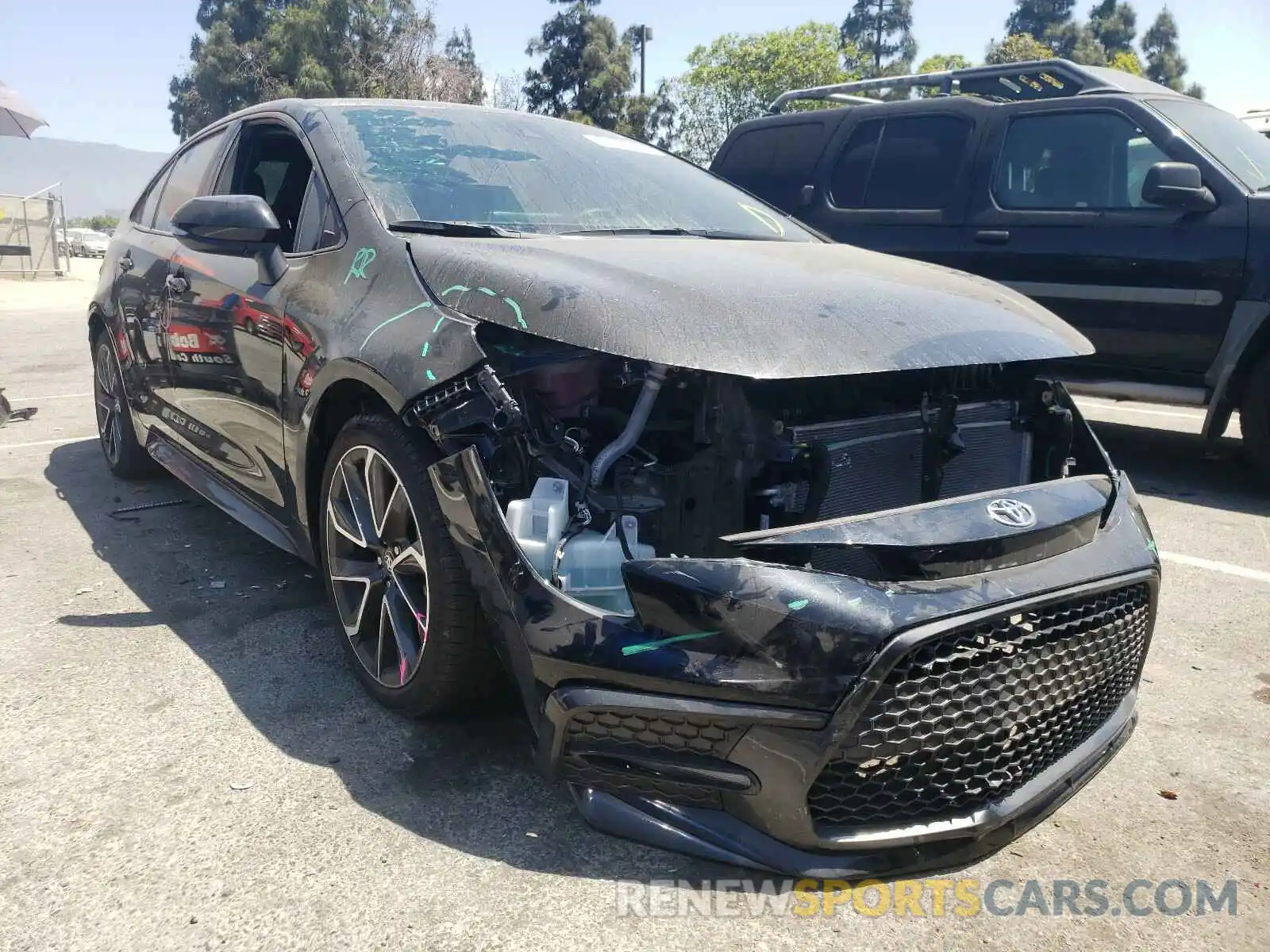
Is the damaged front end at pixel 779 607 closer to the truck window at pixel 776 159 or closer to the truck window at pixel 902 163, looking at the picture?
the truck window at pixel 902 163

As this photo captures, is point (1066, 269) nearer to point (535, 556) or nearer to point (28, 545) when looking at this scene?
point (535, 556)

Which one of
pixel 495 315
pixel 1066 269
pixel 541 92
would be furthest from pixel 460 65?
pixel 495 315

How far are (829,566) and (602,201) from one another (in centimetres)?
176

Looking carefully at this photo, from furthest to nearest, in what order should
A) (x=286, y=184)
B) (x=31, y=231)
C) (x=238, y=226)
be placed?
1. (x=31, y=231)
2. (x=286, y=184)
3. (x=238, y=226)

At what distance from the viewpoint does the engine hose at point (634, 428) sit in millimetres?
2244

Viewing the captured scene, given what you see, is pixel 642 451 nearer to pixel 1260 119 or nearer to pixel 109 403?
pixel 109 403

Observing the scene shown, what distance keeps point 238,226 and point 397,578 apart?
1.19 metres

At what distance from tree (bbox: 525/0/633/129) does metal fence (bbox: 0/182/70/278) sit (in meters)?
18.9

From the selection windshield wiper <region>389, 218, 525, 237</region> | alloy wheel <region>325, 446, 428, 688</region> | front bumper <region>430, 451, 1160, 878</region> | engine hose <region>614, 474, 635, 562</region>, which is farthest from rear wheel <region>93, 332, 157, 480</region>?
front bumper <region>430, 451, 1160, 878</region>

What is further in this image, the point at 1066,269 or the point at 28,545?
the point at 1066,269

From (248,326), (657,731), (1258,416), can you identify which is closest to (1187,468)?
(1258,416)

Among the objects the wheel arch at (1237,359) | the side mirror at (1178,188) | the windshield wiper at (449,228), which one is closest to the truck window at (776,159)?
the side mirror at (1178,188)

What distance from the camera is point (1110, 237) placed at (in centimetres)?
546

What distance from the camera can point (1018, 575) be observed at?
6.61 ft
